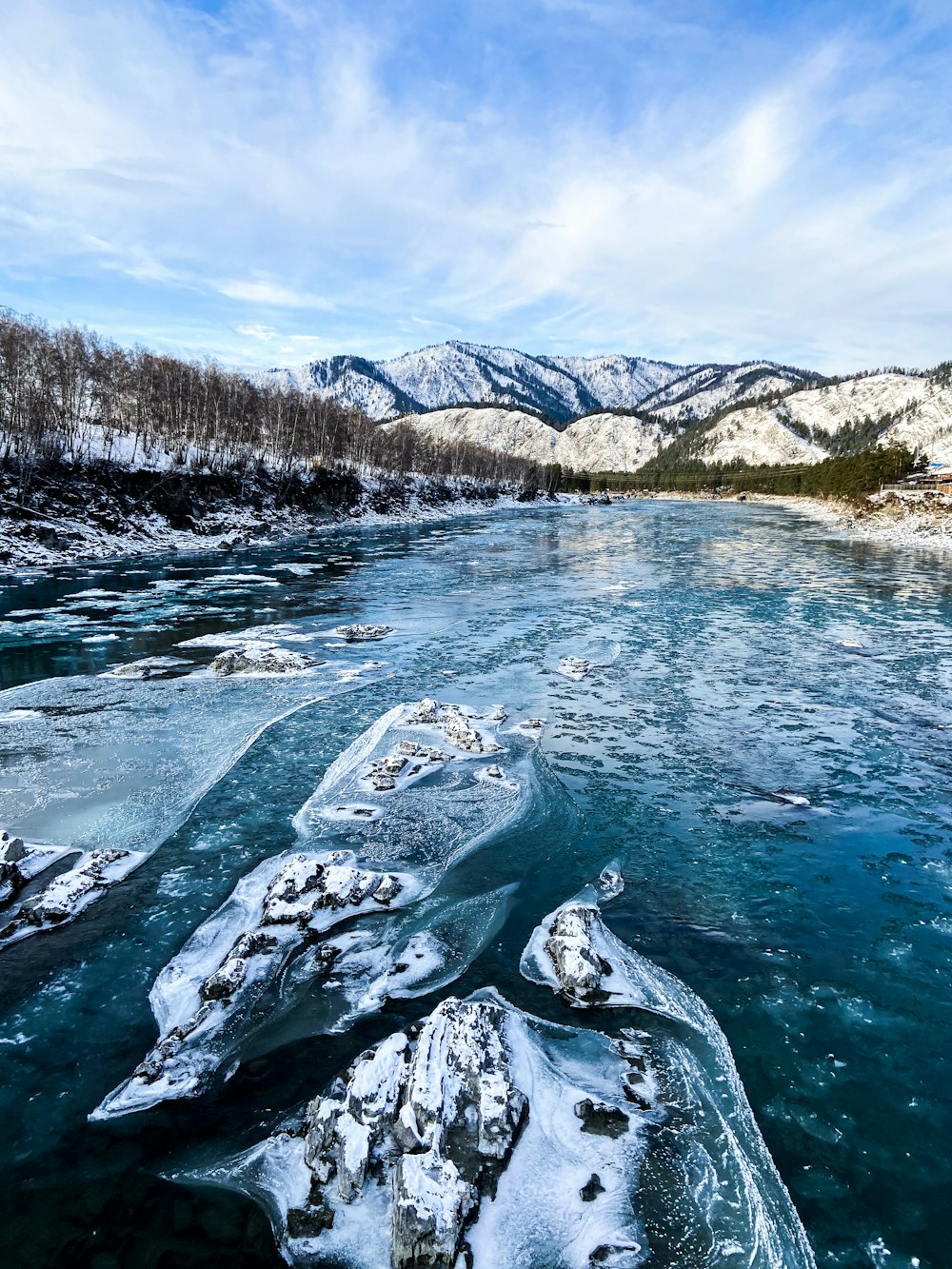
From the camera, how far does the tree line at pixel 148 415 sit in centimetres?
5828

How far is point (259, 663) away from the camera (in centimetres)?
1997

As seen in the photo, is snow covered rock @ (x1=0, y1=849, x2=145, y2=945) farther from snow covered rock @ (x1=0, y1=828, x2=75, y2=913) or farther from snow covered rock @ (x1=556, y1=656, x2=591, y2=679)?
snow covered rock @ (x1=556, y1=656, x2=591, y2=679)

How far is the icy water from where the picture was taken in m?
5.42

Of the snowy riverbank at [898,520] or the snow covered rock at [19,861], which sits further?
the snowy riverbank at [898,520]

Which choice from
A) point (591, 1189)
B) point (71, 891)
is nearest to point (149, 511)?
point (71, 891)

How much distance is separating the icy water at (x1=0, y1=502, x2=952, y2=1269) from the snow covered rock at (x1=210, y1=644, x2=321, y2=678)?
1054 mm

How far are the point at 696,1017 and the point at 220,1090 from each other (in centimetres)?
493

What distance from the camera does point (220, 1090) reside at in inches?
241

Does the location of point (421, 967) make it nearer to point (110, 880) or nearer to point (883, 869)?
point (110, 880)

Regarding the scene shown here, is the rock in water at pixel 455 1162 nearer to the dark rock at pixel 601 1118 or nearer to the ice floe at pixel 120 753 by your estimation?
the dark rock at pixel 601 1118

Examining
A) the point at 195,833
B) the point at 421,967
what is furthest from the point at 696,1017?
the point at 195,833

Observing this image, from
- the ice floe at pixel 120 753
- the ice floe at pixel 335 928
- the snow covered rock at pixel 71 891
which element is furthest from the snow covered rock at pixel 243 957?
the ice floe at pixel 120 753

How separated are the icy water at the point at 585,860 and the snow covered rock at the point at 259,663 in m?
1.05

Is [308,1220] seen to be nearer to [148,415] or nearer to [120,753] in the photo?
[120,753]
